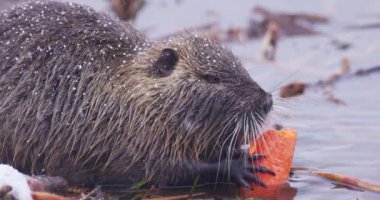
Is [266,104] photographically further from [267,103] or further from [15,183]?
[15,183]

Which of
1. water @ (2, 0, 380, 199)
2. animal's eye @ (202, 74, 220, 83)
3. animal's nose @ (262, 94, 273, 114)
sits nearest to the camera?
animal's nose @ (262, 94, 273, 114)

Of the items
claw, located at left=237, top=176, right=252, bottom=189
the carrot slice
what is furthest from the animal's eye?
the carrot slice

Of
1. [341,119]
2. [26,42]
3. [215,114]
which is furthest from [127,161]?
[341,119]

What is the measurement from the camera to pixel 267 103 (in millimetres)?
4824

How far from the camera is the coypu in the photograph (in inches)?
192

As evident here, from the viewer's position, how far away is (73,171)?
4.98 metres

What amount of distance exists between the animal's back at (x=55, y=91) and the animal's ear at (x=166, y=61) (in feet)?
0.58

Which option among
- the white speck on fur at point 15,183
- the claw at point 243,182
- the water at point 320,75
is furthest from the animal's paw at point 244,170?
the white speck on fur at point 15,183

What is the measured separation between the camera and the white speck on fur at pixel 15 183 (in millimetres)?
4285

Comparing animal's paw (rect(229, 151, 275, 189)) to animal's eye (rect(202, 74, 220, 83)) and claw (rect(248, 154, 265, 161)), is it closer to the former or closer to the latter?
claw (rect(248, 154, 265, 161))

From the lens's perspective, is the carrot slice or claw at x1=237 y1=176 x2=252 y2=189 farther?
claw at x1=237 y1=176 x2=252 y2=189

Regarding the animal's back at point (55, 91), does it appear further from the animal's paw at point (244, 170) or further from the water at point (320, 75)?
the water at point (320, 75)

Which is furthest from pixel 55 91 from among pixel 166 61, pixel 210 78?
pixel 210 78

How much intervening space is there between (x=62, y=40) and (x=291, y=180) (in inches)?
52.4
